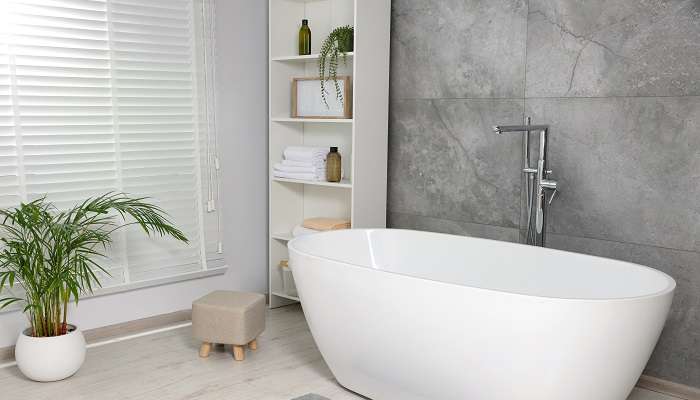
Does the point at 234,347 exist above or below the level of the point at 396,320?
below

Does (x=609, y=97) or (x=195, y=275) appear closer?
(x=609, y=97)

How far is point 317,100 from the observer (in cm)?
409

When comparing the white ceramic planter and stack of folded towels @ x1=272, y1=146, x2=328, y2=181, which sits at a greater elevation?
stack of folded towels @ x1=272, y1=146, x2=328, y2=181

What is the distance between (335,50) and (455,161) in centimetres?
87

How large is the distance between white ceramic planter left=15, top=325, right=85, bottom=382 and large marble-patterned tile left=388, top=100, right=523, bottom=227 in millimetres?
1844

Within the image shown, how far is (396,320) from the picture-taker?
2.67 m

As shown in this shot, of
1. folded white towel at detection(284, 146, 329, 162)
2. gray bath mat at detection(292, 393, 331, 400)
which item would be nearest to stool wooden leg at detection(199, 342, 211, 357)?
gray bath mat at detection(292, 393, 331, 400)

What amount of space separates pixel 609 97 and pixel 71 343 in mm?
2568

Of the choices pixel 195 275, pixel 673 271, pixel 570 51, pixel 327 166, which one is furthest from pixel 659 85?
pixel 195 275

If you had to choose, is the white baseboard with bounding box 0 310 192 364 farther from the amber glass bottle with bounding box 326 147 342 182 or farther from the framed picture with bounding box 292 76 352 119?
the framed picture with bounding box 292 76 352 119

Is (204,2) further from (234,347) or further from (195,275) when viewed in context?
(234,347)

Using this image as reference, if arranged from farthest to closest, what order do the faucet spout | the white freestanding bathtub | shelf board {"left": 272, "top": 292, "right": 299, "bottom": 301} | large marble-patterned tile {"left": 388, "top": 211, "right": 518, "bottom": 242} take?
shelf board {"left": 272, "top": 292, "right": 299, "bottom": 301} → large marble-patterned tile {"left": 388, "top": 211, "right": 518, "bottom": 242} → the faucet spout → the white freestanding bathtub

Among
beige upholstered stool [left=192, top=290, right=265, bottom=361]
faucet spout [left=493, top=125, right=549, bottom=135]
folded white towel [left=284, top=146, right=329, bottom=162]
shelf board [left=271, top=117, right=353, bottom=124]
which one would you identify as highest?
shelf board [left=271, top=117, right=353, bottom=124]

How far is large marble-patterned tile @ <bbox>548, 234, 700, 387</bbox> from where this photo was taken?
3.01 m
